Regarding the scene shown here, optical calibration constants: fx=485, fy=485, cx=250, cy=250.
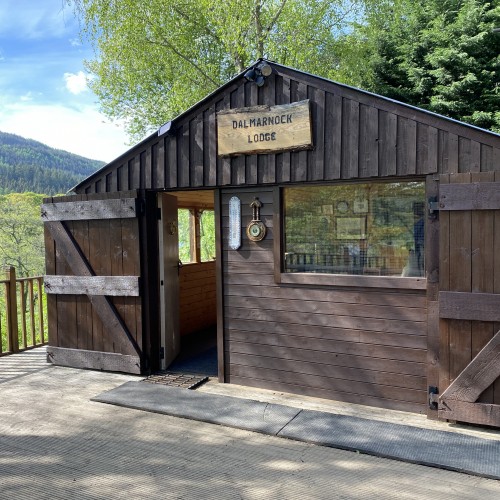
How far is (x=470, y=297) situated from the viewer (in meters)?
3.61

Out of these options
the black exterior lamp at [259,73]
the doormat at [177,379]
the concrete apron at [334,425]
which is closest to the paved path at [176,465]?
the concrete apron at [334,425]

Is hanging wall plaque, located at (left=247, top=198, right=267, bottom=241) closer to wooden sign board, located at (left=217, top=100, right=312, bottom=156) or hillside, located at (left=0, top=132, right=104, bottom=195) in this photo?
wooden sign board, located at (left=217, top=100, right=312, bottom=156)

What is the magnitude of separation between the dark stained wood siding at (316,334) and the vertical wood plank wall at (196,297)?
88.6 inches

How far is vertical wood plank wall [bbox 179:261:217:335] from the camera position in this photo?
6930 mm

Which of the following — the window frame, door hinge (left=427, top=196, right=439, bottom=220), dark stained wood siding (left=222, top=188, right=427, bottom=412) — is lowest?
dark stained wood siding (left=222, top=188, right=427, bottom=412)

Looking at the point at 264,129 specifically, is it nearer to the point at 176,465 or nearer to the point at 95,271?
the point at 95,271

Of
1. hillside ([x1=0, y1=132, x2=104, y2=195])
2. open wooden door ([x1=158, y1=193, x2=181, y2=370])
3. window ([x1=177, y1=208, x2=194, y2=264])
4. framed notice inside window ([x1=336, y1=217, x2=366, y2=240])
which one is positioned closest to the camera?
framed notice inside window ([x1=336, y1=217, x2=366, y2=240])

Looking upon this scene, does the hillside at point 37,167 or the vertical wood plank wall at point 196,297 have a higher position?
the hillside at point 37,167

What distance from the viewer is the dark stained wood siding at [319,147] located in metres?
3.67

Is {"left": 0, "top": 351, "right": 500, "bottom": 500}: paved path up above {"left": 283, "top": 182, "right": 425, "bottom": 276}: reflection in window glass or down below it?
below

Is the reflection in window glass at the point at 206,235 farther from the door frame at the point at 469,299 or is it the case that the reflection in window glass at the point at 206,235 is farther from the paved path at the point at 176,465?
the door frame at the point at 469,299

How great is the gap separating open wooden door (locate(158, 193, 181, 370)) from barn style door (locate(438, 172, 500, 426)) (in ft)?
9.40

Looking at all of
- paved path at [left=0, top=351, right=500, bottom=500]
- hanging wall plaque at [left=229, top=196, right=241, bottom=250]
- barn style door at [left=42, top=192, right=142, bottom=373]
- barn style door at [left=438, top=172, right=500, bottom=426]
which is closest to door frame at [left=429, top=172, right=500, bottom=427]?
barn style door at [left=438, top=172, right=500, bottom=426]

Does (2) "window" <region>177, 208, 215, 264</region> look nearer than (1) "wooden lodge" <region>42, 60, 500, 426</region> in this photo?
No
